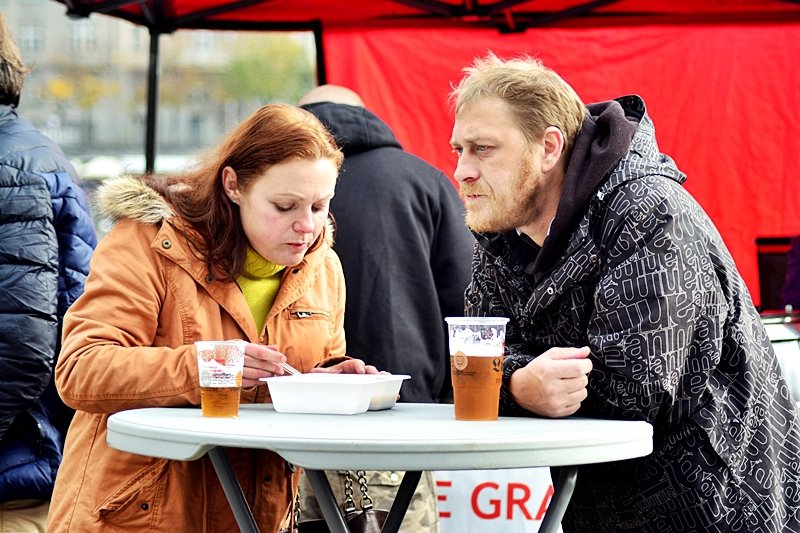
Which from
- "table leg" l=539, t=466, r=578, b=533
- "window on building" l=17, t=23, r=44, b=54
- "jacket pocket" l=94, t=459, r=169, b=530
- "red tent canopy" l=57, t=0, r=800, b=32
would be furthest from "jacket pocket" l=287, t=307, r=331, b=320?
"window on building" l=17, t=23, r=44, b=54

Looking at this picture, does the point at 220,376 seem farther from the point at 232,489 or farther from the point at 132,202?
the point at 132,202

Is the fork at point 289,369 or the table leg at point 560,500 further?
the fork at point 289,369

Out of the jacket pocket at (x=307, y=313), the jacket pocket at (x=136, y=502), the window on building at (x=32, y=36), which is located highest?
the window on building at (x=32, y=36)

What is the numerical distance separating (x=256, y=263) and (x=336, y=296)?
0.26m

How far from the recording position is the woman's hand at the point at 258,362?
2346mm

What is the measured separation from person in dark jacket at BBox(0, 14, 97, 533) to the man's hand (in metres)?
1.35

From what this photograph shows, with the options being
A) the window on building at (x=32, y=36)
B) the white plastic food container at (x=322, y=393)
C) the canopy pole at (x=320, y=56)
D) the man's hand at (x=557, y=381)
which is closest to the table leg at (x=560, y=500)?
the man's hand at (x=557, y=381)

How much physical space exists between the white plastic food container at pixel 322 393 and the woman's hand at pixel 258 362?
2 cm

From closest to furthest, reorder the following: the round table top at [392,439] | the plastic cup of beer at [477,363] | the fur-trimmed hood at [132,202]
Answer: the round table top at [392,439] → the plastic cup of beer at [477,363] → the fur-trimmed hood at [132,202]

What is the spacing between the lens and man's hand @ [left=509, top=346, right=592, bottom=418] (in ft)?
6.98

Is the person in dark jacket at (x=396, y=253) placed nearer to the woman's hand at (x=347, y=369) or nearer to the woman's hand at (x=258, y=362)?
the woman's hand at (x=347, y=369)

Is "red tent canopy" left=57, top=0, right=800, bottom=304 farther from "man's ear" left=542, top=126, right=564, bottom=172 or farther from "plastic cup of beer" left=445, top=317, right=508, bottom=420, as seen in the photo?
"plastic cup of beer" left=445, top=317, right=508, bottom=420

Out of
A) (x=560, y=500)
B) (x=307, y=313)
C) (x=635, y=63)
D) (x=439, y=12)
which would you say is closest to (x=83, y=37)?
(x=439, y=12)

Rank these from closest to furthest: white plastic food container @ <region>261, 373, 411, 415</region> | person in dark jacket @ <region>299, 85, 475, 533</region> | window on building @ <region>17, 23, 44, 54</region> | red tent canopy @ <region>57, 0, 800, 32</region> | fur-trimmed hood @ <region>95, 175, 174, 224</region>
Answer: white plastic food container @ <region>261, 373, 411, 415</region> → fur-trimmed hood @ <region>95, 175, 174, 224</region> → person in dark jacket @ <region>299, 85, 475, 533</region> → red tent canopy @ <region>57, 0, 800, 32</region> → window on building @ <region>17, 23, 44, 54</region>
